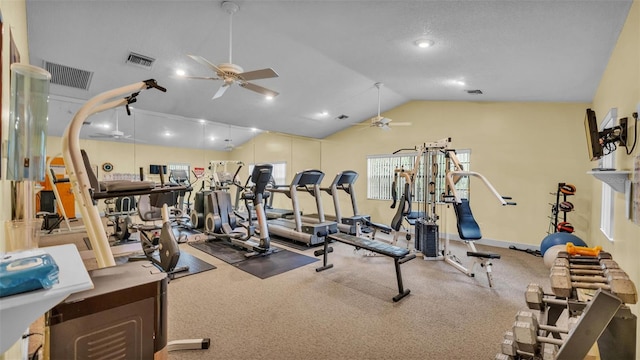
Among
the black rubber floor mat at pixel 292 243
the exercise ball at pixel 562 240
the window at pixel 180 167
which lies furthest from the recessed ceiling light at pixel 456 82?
the window at pixel 180 167

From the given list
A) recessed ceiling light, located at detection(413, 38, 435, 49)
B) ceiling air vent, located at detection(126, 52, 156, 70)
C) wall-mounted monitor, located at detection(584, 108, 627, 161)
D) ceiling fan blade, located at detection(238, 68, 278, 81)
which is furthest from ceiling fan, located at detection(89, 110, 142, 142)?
wall-mounted monitor, located at detection(584, 108, 627, 161)

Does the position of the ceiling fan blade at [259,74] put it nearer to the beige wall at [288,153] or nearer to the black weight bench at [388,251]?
the black weight bench at [388,251]

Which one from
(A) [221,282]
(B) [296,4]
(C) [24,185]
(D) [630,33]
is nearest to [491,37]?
(D) [630,33]

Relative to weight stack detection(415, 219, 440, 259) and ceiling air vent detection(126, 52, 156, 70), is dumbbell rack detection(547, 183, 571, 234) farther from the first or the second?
ceiling air vent detection(126, 52, 156, 70)

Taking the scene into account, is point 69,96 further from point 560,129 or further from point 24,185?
point 560,129

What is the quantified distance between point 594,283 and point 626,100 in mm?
1834

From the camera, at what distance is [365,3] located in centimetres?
285

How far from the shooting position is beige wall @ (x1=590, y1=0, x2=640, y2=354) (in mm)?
2043

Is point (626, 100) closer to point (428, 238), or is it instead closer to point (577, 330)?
point (577, 330)

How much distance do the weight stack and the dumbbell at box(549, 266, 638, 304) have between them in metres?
2.64

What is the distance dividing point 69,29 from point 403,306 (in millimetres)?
4728

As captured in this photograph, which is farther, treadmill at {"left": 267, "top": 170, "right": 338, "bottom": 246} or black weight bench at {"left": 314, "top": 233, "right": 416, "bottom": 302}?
treadmill at {"left": 267, "top": 170, "right": 338, "bottom": 246}

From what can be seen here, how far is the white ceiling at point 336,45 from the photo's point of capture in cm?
274

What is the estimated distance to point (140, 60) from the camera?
3.82 metres
